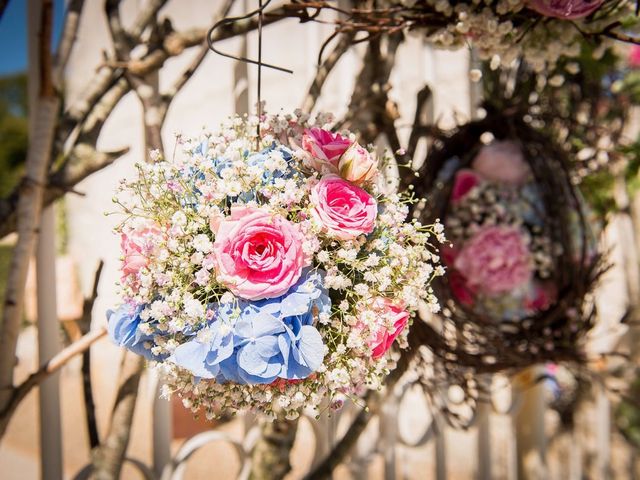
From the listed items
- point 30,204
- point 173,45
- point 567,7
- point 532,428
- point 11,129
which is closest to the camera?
point 567,7

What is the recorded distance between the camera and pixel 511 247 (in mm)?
1112

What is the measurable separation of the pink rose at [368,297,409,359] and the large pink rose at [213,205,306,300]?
121mm

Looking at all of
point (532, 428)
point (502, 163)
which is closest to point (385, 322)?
point (502, 163)

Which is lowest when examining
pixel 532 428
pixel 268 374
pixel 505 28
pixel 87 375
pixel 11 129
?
pixel 532 428

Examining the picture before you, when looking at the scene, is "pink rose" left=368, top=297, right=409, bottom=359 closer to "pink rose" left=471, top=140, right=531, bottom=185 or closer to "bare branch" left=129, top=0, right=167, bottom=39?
"pink rose" left=471, top=140, right=531, bottom=185

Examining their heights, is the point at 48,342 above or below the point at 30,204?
below

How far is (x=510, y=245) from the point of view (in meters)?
1.11

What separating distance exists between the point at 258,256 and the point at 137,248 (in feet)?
0.55

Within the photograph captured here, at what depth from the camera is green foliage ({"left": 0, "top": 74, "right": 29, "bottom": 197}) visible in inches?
263

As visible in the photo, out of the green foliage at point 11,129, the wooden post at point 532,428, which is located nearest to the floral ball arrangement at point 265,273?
the wooden post at point 532,428

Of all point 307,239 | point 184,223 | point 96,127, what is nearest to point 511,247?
point 307,239

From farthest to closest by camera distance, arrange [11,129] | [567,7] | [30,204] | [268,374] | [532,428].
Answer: [11,129]
[532,428]
[30,204]
[567,7]
[268,374]

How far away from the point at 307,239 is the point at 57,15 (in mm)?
1009

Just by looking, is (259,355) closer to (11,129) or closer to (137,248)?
(137,248)
